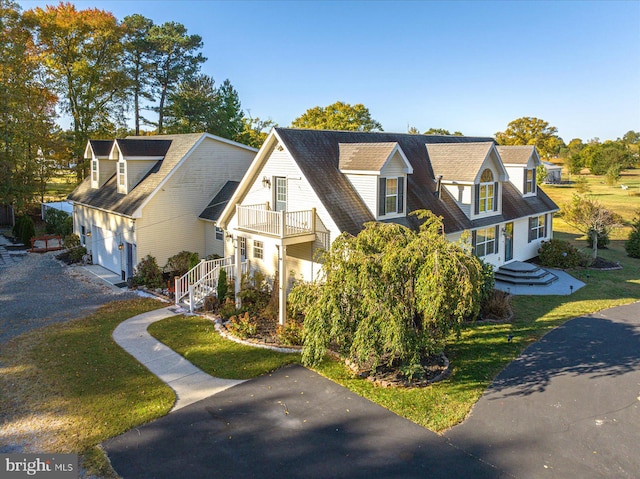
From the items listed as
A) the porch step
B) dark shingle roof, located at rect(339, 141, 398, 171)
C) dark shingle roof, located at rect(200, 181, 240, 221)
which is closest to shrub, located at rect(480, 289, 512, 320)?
the porch step

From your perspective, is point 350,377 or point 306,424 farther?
point 350,377

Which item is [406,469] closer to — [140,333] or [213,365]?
[213,365]

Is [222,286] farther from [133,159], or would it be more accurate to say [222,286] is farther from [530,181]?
[530,181]

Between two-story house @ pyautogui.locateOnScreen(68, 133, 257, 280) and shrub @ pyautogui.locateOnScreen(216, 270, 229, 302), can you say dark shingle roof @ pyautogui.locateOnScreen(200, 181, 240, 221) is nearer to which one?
two-story house @ pyautogui.locateOnScreen(68, 133, 257, 280)

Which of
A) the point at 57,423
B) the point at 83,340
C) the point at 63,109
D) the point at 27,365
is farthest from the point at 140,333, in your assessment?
the point at 63,109

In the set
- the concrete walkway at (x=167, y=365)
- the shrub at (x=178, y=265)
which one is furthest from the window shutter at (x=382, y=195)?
the shrub at (x=178, y=265)

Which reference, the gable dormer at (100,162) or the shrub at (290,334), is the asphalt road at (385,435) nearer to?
the shrub at (290,334)

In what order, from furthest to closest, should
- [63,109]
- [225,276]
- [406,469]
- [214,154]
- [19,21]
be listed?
[63,109] < [19,21] < [214,154] < [225,276] < [406,469]

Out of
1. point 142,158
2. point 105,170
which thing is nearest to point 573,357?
point 142,158
